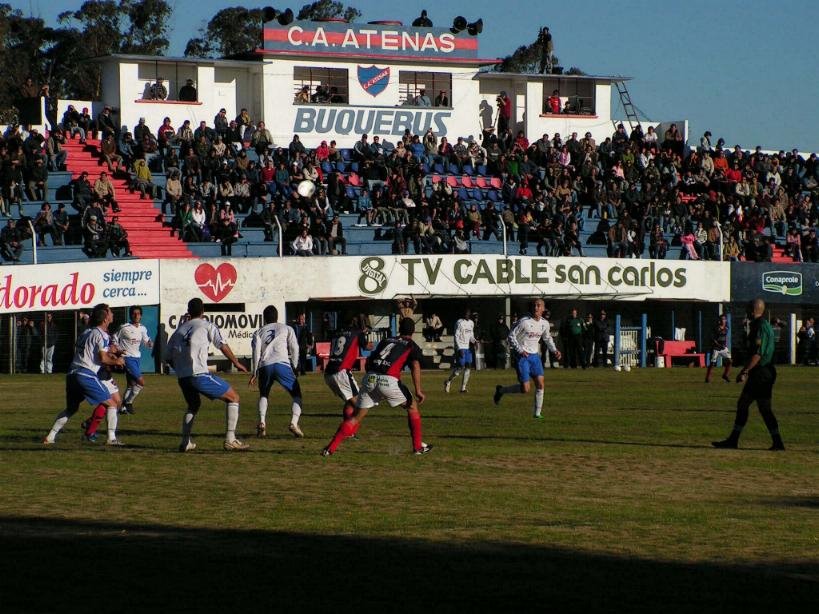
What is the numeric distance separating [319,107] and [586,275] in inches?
Result: 570

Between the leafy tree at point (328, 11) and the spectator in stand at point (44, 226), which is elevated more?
the leafy tree at point (328, 11)

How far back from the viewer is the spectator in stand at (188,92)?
56.1 m

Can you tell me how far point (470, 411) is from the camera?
27.3 m

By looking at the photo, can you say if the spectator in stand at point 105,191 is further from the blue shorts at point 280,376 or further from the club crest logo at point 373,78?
the blue shorts at point 280,376

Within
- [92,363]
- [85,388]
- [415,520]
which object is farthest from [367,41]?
[415,520]

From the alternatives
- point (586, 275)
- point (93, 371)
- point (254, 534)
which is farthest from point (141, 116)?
point (254, 534)

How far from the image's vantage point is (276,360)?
21.2 metres

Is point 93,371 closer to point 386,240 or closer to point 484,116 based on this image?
point 386,240


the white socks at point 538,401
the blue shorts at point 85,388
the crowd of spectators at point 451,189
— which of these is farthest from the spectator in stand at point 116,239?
the blue shorts at point 85,388

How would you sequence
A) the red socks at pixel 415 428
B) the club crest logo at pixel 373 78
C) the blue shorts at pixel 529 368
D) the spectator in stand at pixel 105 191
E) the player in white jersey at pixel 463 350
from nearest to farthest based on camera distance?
the red socks at pixel 415 428, the blue shorts at pixel 529 368, the player in white jersey at pixel 463 350, the spectator in stand at pixel 105 191, the club crest logo at pixel 373 78

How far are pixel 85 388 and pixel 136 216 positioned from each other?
27.8 meters

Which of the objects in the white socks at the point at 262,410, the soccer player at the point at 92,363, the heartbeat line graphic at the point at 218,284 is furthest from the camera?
the heartbeat line graphic at the point at 218,284

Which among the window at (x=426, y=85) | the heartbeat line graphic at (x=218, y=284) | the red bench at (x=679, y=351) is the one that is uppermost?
the window at (x=426, y=85)

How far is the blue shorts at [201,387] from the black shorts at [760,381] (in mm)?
6942
